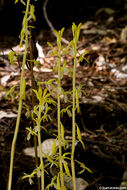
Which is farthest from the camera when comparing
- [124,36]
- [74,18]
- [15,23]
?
[74,18]

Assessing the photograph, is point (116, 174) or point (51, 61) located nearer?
point (116, 174)

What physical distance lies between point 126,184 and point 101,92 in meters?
0.90

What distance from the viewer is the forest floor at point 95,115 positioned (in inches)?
54.1

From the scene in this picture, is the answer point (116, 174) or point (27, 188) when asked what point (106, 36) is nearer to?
point (116, 174)

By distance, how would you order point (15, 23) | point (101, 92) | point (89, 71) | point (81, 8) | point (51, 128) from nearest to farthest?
point (51, 128), point (101, 92), point (89, 71), point (15, 23), point (81, 8)

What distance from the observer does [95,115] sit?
1782mm

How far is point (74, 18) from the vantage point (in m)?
3.78

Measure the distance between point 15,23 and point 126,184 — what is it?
2775 mm

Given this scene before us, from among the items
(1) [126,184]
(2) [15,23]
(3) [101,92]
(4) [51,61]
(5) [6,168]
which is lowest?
(1) [126,184]

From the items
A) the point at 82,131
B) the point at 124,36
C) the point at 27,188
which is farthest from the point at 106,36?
the point at 27,188

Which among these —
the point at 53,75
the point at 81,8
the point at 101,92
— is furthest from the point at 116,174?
the point at 81,8

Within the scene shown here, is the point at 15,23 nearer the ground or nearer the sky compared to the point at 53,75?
nearer the sky

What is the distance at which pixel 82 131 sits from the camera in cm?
165

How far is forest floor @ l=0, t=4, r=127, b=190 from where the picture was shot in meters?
1.37
